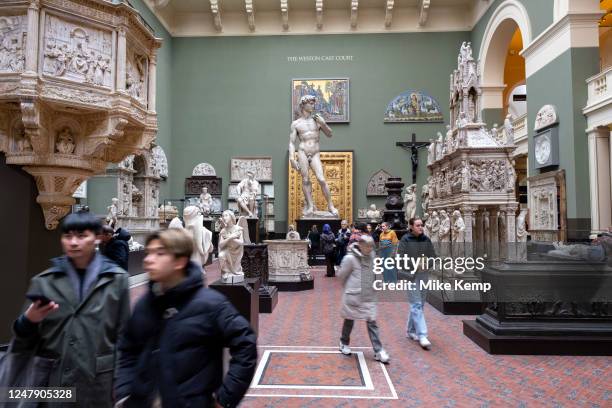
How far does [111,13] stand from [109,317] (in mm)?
3377

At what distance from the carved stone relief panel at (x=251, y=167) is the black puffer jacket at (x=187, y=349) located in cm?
1716

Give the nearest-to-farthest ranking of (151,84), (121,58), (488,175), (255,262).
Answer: (121,58)
(151,84)
(488,175)
(255,262)

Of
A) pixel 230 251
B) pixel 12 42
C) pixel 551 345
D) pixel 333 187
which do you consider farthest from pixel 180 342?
pixel 333 187

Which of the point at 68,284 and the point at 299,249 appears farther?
the point at 299,249

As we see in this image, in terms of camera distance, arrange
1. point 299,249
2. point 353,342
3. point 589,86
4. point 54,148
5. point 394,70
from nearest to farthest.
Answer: point 54,148, point 353,342, point 299,249, point 589,86, point 394,70

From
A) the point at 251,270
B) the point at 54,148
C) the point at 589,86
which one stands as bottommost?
the point at 251,270

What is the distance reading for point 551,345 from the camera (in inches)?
187

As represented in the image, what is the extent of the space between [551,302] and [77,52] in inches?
228

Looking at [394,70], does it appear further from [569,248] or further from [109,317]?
[109,317]

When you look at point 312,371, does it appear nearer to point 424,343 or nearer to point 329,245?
point 424,343

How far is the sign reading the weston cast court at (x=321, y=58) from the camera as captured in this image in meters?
19.3

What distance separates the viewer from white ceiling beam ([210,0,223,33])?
18297 millimetres

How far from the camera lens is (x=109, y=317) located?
1863mm

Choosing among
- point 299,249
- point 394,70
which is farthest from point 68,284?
point 394,70
